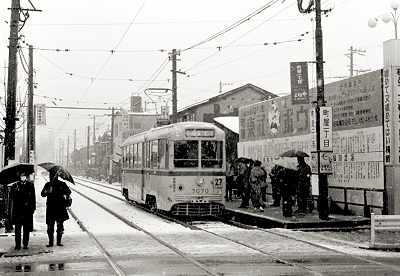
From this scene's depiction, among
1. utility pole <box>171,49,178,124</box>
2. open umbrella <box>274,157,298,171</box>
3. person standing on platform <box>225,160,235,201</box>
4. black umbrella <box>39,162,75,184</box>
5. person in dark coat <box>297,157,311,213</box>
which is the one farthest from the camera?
utility pole <box>171,49,178,124</box>

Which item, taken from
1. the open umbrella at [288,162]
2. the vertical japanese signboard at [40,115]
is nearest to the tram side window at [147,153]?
the open umbrella at [288,162]

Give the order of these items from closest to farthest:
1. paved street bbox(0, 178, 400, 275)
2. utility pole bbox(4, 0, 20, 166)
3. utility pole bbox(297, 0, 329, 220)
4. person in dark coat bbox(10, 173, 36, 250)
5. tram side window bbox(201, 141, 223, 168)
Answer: paved street bbox(0, 178, 400, 275) < person in dark coat bbox(10, 173, 36, 250) < utility pole bbox(4, 0, 20, 166) < utility pole bbox(297, 0, 329, 220) < tram side window bbox(201, 141, 223, 168)

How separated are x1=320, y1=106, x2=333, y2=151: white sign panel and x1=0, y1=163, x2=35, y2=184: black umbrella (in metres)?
8.82

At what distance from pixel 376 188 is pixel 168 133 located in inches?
263

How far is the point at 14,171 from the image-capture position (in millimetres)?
13328

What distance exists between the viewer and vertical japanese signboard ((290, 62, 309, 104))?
1991 centimetres

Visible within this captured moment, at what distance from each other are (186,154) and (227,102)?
31.8 metres

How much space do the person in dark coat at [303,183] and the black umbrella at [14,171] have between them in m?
8.85

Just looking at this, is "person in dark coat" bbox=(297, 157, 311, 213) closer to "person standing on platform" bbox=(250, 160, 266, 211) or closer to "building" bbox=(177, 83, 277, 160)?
"person standing on platform" bbox=(250, 160, 266, 211)

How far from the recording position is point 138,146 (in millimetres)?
24781

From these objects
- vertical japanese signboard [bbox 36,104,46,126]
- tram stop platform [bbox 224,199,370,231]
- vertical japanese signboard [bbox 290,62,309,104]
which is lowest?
tram stop platform [bbox 224,199,370,231]

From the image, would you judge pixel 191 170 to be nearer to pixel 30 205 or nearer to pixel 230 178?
pixel 30 205

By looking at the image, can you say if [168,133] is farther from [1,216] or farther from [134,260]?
→ [134,260]

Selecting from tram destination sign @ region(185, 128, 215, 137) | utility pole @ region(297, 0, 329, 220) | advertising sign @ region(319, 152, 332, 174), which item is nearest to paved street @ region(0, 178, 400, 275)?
utility pole @ region(297, 0, 329, 220)
